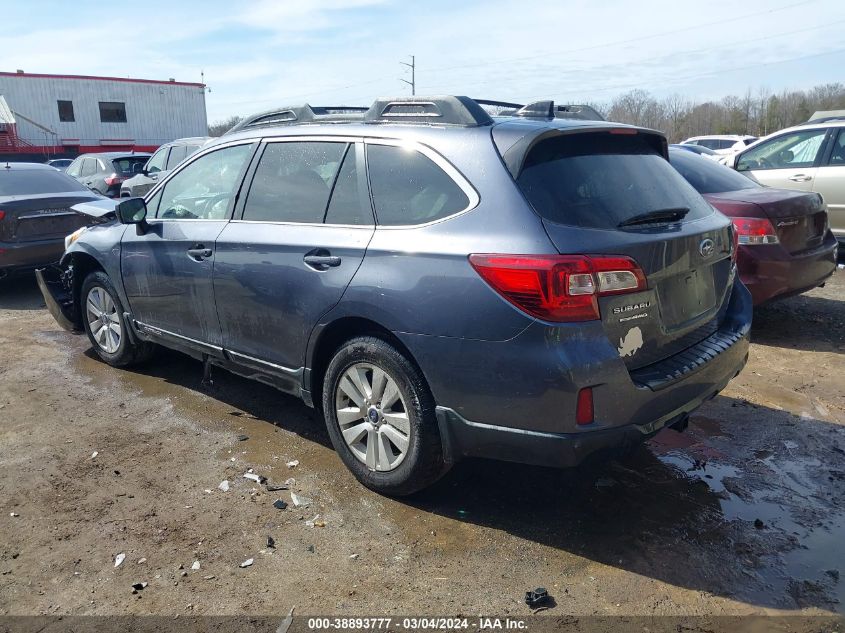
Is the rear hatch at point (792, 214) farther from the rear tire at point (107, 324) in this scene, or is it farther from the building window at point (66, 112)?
the building window at point (66, 112)

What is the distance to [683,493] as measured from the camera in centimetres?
351

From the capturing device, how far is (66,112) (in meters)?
37.7

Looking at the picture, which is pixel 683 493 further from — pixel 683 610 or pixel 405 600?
pixel 405 600

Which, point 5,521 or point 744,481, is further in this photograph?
point 744,481

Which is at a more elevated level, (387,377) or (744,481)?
(387,377)

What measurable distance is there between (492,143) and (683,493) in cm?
202

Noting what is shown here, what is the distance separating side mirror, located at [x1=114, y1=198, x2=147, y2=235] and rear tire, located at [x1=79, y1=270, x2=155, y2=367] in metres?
0.71

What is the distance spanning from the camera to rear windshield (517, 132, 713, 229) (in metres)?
2.96

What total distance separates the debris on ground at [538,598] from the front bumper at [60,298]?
4847 mm

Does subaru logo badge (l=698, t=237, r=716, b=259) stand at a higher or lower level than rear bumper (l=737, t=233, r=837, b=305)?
higher

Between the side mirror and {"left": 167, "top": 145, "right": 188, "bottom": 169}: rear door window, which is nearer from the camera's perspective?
the side mirror

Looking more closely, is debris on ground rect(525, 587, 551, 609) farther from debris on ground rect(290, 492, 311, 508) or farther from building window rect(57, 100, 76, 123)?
building window rect(57, 100, 76, 123)

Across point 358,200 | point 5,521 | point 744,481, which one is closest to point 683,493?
point 744,481

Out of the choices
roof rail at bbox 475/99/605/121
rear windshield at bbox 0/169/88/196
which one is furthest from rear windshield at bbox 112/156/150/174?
roof rail at bbox 475/99/605/121
